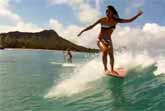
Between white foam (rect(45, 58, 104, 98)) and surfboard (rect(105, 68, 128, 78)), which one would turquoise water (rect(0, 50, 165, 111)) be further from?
surfboard (rect(105, 68, 128, 78))

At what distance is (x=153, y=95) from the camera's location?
11250mm

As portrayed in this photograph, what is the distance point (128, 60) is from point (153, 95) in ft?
23.3

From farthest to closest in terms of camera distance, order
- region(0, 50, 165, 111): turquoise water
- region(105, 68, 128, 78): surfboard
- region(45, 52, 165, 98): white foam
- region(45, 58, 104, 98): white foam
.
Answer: region(45, 52, 165, 98): white foam, region(45, 58, 104, 98): white foam, region(105, 68, 128, 78): surfboard, region(0, 50, 165, 111): turquoise water

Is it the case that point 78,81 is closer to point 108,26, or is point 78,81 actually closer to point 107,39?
point 107,39

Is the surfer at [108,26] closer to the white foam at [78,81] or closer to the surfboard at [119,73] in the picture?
the surfboard at [119,73]

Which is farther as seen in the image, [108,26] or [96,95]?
[108,26]

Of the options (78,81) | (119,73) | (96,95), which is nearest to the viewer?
(96,95)

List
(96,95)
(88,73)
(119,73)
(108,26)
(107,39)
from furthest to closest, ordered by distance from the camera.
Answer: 1. (88,73)
2. (119,73)
3. (107,39)
4. (108,26)
5. (96,95)

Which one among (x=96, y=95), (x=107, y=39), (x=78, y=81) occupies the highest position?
(x=107, y=39)

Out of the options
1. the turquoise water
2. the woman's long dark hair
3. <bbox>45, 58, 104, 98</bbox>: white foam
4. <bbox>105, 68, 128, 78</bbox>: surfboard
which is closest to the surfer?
the woman's long dark hair

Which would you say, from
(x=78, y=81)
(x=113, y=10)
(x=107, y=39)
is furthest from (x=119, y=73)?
(x=113, y=10)

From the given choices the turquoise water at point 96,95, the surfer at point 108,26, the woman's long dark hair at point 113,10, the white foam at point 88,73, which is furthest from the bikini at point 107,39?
the white foam at point 88,73

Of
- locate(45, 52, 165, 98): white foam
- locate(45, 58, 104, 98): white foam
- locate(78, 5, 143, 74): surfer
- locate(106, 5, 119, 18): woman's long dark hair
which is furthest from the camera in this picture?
locate(45, 52, 165, 98): white foam

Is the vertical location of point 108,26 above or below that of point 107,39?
above
